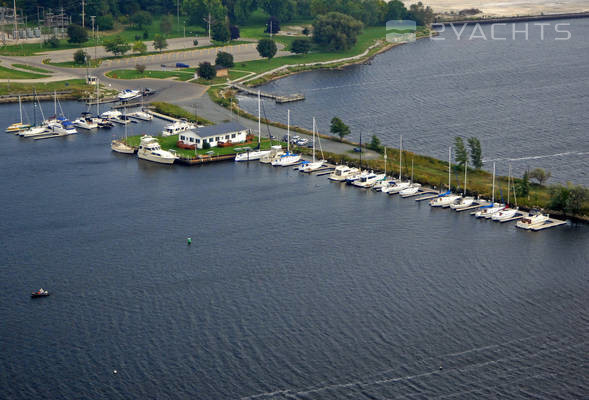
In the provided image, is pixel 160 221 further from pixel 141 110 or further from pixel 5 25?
pixel 5 25

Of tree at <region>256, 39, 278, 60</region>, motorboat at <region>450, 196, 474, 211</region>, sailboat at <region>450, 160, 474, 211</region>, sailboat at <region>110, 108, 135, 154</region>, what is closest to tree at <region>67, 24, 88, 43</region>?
tree at <region>256, 39, 278, 60</region>

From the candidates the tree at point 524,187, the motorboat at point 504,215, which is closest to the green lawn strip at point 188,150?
the tree at point 524,187

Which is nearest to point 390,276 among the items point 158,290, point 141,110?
point 158,290

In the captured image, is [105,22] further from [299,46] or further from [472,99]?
[472,99]

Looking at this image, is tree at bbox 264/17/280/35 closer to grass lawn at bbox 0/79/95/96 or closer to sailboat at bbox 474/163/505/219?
grass lawn at bbox 0/79/95/96

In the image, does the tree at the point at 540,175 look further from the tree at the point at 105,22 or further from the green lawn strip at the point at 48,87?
the tree at the point at 105,22

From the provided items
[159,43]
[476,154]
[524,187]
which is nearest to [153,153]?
[476,154]
